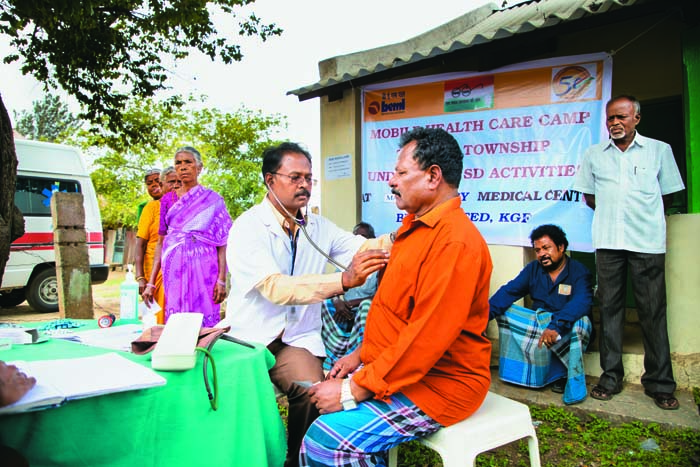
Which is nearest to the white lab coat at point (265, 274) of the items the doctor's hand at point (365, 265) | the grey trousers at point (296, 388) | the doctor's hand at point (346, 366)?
the grey trousers at point (296, 388)

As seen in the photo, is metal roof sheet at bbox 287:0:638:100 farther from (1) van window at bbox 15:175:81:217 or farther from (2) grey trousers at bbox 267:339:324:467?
(1) van window at bbox 15:175:81:217

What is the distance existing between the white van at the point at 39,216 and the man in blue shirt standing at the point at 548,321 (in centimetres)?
769

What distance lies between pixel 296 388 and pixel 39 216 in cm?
843

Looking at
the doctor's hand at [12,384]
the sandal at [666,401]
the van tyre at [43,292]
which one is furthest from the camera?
the van tyre at [43,292]

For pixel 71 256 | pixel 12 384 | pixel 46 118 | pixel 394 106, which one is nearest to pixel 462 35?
pixel 394 106

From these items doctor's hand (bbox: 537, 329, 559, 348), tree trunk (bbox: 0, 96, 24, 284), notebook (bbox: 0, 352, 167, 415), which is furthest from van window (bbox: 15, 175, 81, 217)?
doctor's hand (bbox: 537, 329, 559, 348)

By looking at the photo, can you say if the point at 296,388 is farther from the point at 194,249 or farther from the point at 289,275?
the point at 194,249

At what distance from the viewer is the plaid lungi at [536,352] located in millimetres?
3615

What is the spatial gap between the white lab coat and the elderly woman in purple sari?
1.50 metres

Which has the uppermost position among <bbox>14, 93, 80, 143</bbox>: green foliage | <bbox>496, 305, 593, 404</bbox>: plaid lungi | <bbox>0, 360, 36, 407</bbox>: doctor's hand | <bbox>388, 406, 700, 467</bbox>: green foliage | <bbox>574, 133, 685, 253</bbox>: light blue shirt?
<bbox>14, 93, 80, 143</bbox>: green foliage

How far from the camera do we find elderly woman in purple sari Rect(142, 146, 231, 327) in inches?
157

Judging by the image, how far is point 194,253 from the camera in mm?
4008

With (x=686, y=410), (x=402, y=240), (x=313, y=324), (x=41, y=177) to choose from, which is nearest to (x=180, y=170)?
(x=313, y=324)

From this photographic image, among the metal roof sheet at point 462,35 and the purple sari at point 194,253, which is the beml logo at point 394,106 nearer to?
the metal roof sheet at point 462,35
